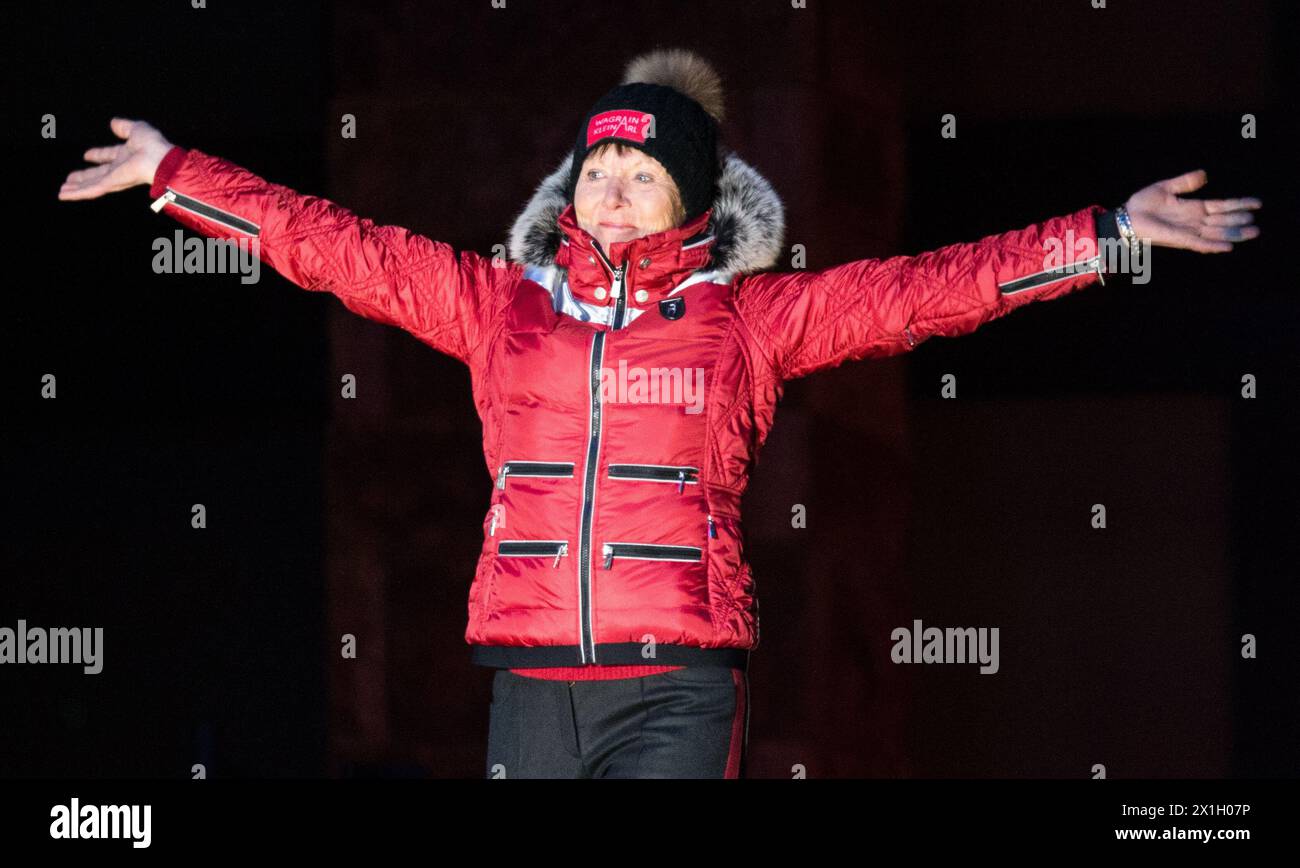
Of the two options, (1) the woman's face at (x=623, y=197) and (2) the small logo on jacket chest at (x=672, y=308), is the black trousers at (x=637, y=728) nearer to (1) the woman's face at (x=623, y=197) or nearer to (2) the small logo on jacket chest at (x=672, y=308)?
(2) the small logo on jacket chest at (x=672, y=308)

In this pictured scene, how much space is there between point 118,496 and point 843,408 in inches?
88.7

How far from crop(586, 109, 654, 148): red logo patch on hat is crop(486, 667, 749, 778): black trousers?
3.58ft

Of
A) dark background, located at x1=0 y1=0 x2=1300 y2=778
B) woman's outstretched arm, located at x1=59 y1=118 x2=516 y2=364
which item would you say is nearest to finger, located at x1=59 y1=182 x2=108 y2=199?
woman's outstretched arm, located at x1=59 y1=118 x2=516 y2=364

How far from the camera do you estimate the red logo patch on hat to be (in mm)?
3287

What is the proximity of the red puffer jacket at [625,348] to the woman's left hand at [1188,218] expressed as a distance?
99 mm

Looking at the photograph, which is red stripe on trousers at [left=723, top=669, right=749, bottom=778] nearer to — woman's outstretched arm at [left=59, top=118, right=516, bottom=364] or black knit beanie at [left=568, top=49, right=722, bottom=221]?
woman's outstretched arm at [left=59, top=118, right=516, bottom=364]

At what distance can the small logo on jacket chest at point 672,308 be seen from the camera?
3.09m

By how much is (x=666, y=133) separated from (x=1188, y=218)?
1029 millimetres

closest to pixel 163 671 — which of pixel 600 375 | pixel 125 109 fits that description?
pixel 125 109

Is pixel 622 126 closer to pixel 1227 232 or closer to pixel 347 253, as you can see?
pixel 347 253

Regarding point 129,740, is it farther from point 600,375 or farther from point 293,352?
point 600,375
